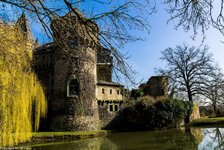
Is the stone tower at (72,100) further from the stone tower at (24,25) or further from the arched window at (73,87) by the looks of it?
the stone tower at (24,25)

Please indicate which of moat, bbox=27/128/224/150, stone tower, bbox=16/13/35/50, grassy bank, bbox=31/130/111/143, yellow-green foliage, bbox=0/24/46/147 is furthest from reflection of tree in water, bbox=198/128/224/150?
stone tower, bbox=16/13/35/50

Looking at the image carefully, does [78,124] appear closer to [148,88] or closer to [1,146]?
[1,146]

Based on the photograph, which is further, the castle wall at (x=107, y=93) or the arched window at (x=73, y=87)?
the castle wall at (x=107, y=93)

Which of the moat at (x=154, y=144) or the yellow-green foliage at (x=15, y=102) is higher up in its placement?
the yellow-green foliage at (x=15, y=102)

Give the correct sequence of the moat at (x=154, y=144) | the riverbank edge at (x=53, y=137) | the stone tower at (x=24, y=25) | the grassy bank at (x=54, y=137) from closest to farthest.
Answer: the stone tower at (x=24, y=25) → the moat at (x=154, y=144) → the riverbank edge at (x=53, y=137) → the grassy bank at (x=54, y=137)

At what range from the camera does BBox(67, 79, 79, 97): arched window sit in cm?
2175

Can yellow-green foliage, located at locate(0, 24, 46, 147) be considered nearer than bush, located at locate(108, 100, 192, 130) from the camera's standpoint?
Yes

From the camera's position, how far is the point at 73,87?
21906mm

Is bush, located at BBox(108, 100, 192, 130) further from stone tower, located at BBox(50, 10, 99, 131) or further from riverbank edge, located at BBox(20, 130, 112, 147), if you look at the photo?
riverbank edge, located at BBox(20, 130, 112, 147)

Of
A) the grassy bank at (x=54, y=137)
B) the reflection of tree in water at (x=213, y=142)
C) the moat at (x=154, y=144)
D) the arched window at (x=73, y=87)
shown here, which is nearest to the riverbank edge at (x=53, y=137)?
the grassy bank at (x=54, y=137)

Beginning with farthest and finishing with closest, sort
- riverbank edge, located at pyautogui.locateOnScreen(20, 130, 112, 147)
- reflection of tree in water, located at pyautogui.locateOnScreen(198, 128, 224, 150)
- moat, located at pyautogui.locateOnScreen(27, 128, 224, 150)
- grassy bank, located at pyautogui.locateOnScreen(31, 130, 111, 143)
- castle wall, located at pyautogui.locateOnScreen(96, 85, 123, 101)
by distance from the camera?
castle wall, located at pyautogui.locateOnScreen(96, 85, 123, 101) < grassy bank, located at pyautogui.locateOnScreen(31, 130, 111, 143) < riverbank edge, located at pyautogui.locateOnScreen(20, 130, 112, 147) < moat, located at pyautogui.locateOnScreen(27, 128, 224, 150) < reflection of tree in water, located at pyautogui.locateOnScreen(198, 128, 224, 150)

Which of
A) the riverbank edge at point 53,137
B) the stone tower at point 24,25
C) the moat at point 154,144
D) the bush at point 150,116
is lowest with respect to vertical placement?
the moat at point 154,144

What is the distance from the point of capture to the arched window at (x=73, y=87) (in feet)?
71.4

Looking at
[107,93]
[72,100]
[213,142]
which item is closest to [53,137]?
[72,100]
